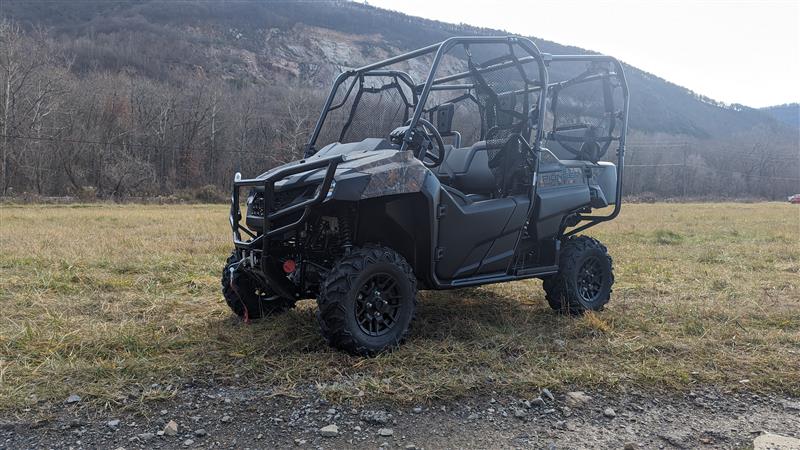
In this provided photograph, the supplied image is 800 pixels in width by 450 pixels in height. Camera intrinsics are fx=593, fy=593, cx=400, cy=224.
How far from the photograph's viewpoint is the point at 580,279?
5805 mm

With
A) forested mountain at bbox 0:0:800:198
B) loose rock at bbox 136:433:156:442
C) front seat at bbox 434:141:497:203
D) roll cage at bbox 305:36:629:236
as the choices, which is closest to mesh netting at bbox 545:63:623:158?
roll cage at bbox 305:36:629:236

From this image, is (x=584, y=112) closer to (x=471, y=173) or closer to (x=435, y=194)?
(x=471, y=173)

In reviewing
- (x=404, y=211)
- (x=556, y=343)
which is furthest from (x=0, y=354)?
(x=556, y=343)

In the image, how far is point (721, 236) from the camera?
13617 millimetres

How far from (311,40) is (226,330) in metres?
84.3

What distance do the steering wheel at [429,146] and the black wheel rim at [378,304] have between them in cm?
105

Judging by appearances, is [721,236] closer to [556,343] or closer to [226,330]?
[556,343]

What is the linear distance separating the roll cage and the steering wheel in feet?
0.43

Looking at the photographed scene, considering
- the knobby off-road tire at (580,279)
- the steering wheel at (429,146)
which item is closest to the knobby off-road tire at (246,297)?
the steering wheel at (429,146)

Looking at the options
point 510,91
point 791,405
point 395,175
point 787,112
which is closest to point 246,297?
point 395,175

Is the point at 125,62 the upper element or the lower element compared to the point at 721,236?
upper

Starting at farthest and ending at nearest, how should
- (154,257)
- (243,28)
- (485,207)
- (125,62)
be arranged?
1. (243,28)
2. (125,62)
3. (154,257)
4. (485,207)

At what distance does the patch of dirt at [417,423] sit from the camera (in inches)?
119

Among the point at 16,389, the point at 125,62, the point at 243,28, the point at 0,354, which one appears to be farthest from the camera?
the point at 243,28
